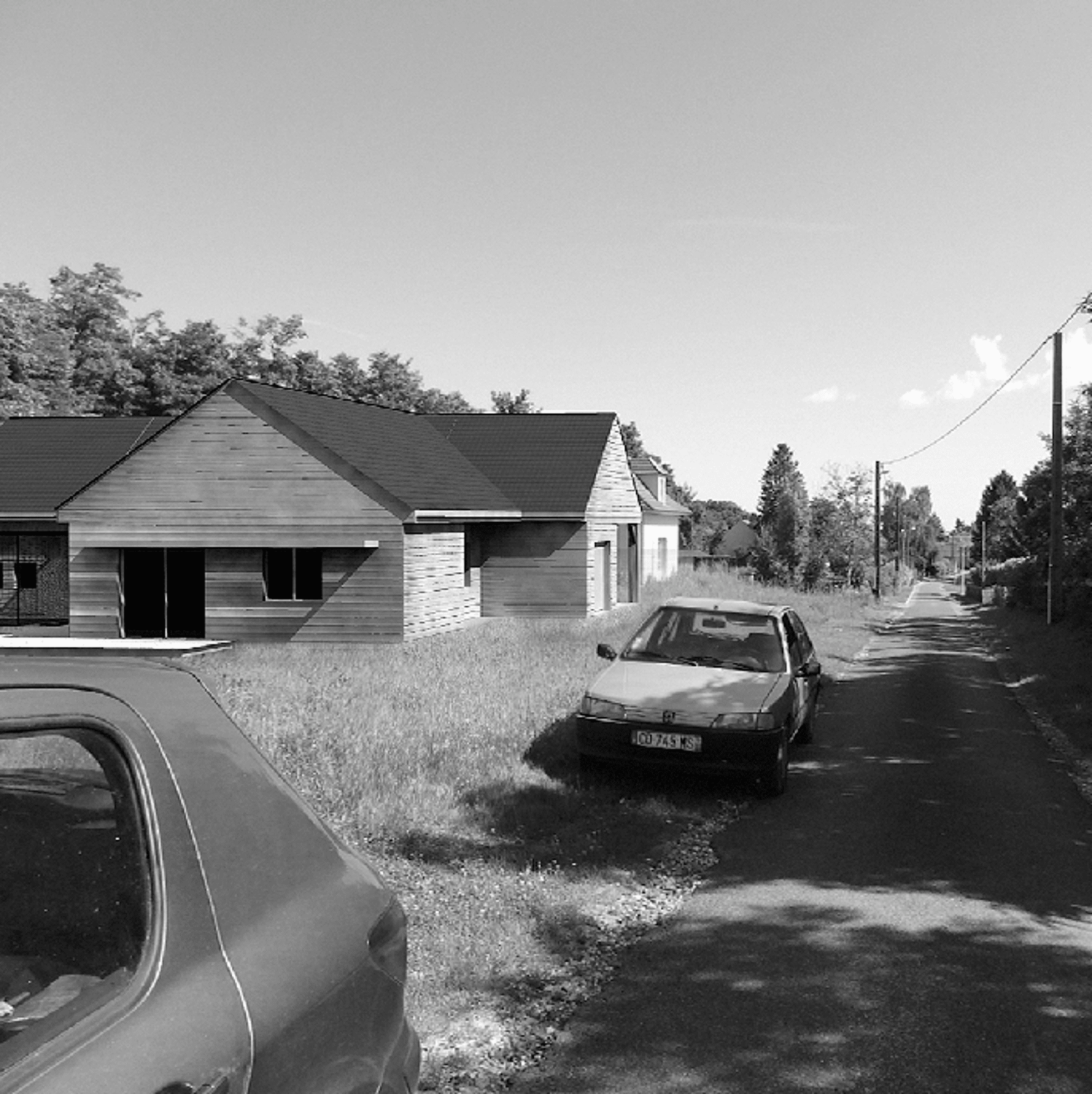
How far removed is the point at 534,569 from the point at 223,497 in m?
8.63

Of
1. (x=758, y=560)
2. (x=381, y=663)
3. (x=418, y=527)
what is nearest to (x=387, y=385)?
(x=758, y=560)

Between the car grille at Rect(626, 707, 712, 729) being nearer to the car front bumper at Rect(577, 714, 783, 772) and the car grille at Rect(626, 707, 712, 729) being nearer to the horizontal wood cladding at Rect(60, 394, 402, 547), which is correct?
the car front bumper at Rect(577, 714, 783, 772)

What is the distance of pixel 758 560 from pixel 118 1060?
5027cm

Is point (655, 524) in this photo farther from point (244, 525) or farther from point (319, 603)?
point (244, 525)

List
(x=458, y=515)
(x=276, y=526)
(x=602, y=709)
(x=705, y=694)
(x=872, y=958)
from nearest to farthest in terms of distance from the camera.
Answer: (x=872, y=958) → (x=602, y=709) → (x=705, y=694) → (x=276, y=526) → (x=458, y=515)

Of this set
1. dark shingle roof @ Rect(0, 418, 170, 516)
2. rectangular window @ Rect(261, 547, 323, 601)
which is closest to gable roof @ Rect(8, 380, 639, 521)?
dark shingle roof @ Rect(0, 418, 170, 516)

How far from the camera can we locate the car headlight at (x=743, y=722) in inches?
364

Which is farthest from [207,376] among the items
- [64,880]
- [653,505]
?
[64,880]

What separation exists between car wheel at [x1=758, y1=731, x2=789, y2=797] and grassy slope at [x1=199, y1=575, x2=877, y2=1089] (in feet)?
0.74

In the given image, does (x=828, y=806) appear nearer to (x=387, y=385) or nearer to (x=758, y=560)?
(x=758, y=560)

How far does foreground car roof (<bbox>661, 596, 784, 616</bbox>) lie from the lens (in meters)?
11.2

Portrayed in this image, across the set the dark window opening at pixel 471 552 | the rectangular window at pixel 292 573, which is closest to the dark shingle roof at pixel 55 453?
the rectangular window at pixel 292 573

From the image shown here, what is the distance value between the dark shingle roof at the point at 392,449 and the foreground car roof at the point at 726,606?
37.7ft

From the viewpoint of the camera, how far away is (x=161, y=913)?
6.56ft
